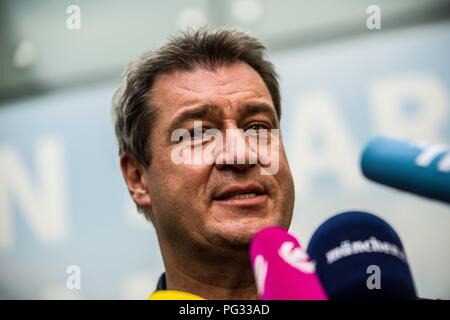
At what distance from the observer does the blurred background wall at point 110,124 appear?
10.1 feet

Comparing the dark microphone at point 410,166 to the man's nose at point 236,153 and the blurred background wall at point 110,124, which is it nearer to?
the man's nose at point 236,153

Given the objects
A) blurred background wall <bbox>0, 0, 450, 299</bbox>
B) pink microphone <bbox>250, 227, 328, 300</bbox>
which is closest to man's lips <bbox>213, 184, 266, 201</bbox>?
pink microphone <bbox>250, 227, 328, 300</bbox>

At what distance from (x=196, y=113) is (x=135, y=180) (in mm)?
313

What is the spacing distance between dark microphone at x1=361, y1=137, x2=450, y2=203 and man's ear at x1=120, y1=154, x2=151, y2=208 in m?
0.84

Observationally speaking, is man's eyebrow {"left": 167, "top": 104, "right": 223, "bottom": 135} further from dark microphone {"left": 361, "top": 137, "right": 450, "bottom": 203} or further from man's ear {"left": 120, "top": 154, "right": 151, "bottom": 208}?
dark microphone {"left": 361, "top": 137, "right": 450, "bottom": 203}

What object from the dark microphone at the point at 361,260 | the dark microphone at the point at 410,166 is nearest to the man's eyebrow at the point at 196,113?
the dark microphone at the point at 361,260

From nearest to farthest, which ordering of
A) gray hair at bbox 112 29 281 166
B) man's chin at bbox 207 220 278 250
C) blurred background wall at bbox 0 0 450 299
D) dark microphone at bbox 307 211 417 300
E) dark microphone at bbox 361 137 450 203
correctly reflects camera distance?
dark microphone at bbox 361 137 450 203 < dark microphone at bbox 307 211 417 300 < man's chin at bbox 207 220 278 250 < gray hair at bbox 112 29 281 166 < blurred background wall at bbox 0 0 450 299

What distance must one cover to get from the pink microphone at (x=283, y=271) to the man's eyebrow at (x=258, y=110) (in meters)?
0.64

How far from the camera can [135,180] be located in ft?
5.98

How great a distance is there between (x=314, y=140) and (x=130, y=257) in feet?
3.37

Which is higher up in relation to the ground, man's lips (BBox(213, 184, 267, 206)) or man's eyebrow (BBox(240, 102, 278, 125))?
man's eyebrow (BBox(240, 102, 278, 125))

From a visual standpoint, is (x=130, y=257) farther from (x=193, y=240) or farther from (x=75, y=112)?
(x=193, y=240)

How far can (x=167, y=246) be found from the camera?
5.62 ft

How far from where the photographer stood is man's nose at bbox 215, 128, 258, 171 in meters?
1.52
